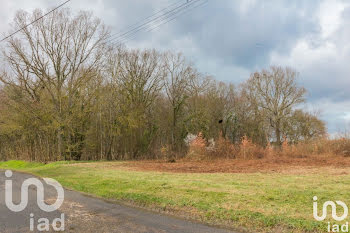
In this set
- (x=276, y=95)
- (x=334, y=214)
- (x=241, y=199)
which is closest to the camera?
(x=334, y=214)

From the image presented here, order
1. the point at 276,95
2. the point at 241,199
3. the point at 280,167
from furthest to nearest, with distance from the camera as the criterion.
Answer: the point at 276,95
the point at 280,167
the point at 241,199

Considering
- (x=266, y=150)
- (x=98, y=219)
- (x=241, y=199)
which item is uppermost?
(x=266, y=150)

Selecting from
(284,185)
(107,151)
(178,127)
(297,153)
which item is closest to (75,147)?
(107,151)

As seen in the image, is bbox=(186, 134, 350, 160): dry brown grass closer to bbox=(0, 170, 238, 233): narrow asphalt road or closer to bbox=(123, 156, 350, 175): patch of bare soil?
bbox=(123, 156, 350, 175): patch of bare soil

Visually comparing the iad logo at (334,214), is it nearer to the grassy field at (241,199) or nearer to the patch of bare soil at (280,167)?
the grassy field at (241,199)

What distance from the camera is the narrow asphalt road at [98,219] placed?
5.54 metres

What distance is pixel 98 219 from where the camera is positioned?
6312 mm

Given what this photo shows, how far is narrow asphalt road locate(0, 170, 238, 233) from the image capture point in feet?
18.2

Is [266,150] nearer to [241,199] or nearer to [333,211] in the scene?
[241,199]

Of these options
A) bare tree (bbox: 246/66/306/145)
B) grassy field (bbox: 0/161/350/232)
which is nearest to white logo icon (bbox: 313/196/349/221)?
grassy field (bbox: 0/161/350/232)

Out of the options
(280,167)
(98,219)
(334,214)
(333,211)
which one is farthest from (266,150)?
(98,219)

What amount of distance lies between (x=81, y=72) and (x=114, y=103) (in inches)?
203

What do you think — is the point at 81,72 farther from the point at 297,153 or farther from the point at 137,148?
the point at 297,153

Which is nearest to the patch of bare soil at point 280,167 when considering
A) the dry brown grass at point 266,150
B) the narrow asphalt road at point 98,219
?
the dry brown grass at point 266,150
